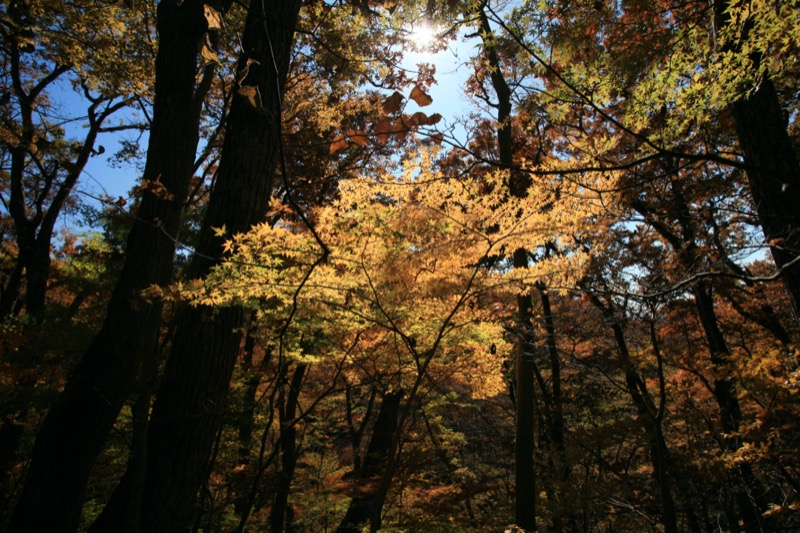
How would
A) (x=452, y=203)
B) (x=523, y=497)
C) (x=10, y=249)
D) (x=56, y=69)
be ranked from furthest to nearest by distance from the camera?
(x=10, y=249) < (x=56, y=69) < (x=523, y=497) < (x=452, y=203)

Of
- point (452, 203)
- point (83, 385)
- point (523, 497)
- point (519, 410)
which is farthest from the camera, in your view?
point (519, 410)

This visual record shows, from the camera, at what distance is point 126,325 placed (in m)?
3.07

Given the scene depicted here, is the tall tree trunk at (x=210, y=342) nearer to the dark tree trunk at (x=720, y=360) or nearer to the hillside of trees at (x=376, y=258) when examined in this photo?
the hillside of trees at (x=376, y=258)

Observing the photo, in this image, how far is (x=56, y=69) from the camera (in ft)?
29.2

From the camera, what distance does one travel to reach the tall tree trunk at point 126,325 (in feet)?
9.00

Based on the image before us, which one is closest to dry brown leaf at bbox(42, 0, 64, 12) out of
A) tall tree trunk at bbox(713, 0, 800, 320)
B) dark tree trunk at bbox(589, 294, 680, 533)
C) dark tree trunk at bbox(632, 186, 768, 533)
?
dark tree trunk at bbox(589, 294, 680, 533)

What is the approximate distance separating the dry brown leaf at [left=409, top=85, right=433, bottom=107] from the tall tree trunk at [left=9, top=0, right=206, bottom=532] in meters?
2.06

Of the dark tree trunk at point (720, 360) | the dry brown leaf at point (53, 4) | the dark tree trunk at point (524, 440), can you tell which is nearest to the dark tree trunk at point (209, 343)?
the dry brown leaf at point (53, 4)

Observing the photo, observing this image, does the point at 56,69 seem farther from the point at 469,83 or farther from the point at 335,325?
the point at 335,325

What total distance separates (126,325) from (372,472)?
194 inches

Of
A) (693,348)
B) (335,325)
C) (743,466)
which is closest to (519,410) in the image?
(335,325)

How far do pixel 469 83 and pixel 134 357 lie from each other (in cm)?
845

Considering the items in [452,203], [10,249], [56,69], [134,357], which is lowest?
[134,357]

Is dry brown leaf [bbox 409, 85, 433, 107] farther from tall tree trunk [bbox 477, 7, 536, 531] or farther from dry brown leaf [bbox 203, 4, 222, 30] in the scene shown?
tall tree trunk [bbox 477, 7, 536, 531]
